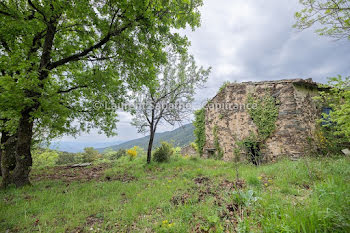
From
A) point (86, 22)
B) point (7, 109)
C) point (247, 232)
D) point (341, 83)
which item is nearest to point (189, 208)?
point (247, 232)

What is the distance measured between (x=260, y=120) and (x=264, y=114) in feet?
1.63

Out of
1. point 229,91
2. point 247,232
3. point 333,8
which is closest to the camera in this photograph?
point 247,232

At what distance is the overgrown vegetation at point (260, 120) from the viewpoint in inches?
356

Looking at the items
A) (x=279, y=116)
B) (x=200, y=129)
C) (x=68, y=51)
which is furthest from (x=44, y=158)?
(x=279, y=116)

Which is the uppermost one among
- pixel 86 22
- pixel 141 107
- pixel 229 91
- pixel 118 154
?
pixel 86 22

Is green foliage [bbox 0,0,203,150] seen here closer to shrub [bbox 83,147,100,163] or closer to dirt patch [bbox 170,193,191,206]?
dirt patch [bbox 170,193,191,206]

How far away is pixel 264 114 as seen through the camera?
9383 mm

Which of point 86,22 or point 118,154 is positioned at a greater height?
point 86,22

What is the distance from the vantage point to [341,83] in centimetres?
557

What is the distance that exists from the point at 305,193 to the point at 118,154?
2165 centimetres

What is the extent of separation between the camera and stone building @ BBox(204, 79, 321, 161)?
27.0 feet

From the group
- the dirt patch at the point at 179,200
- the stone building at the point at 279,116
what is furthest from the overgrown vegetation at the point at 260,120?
the dirt patch at the point at 179,200

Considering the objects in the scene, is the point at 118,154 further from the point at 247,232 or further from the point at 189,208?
the point at 247,232

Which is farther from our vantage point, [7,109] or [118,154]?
[118,154]
